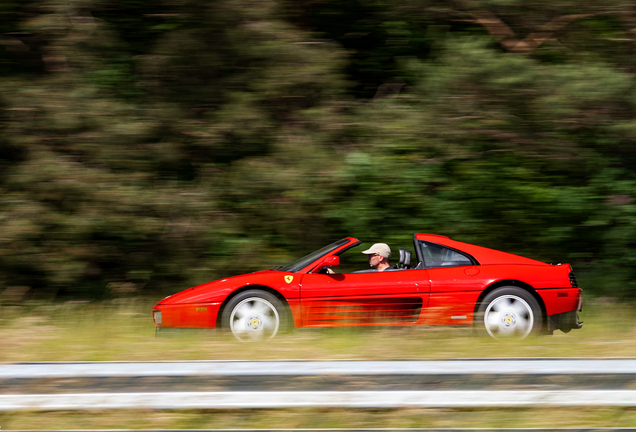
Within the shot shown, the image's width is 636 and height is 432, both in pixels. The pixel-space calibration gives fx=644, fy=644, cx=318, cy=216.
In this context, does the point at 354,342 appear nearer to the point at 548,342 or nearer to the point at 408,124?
the point at 548,342

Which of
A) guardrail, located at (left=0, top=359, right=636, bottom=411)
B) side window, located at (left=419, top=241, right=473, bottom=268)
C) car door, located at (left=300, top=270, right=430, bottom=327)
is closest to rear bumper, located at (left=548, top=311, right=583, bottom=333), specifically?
side window, located at (left=419, top=241, right=473, bottom=268)

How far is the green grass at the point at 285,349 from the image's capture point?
3465 millimetres

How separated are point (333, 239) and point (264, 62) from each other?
258cm

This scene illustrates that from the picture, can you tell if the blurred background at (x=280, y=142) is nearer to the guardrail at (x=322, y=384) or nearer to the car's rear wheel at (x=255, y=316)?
the car's rear wheel at (x=255, y=316)

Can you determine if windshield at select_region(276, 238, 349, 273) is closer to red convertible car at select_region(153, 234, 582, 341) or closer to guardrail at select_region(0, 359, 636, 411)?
red convertible car at select_region(153, 234, 582, 341)

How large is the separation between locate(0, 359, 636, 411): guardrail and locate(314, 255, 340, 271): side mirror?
1610 mm

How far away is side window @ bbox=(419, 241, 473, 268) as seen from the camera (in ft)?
19.5

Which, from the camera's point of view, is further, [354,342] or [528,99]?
[528,99]

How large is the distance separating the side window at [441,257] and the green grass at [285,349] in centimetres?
62

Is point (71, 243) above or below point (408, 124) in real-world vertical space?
below

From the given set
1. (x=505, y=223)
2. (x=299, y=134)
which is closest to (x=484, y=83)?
(x=505, y=223)

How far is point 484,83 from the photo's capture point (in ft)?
28.2

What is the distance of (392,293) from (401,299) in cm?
10

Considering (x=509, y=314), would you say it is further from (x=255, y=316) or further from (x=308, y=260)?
(x=255, y=316)
